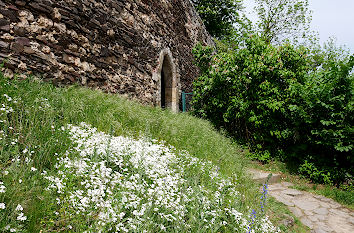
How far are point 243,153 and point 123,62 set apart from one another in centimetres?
407

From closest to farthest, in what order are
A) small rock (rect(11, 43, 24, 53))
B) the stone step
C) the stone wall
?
small rock (rect(11, 43, 24, 53))
the stone wall
the stone step

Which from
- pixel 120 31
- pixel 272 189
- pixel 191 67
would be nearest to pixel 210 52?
pixel 191 67

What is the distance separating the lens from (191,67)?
10.8 m

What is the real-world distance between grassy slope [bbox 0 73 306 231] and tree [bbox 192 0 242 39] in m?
18.0

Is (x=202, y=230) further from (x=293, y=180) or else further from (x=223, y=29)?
(x=223, y=29)

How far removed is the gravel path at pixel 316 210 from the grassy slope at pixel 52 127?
454 mm

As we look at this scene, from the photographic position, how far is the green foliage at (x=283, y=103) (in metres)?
4.78

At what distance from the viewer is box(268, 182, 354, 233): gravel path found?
10.8ft

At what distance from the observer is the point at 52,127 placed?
213cm

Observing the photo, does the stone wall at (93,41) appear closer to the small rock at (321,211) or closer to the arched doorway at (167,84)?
the arched doorway at (167,84)

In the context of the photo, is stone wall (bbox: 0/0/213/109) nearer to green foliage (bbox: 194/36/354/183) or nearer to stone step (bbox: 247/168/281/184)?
green foliage (bbox: 194/36/354/183)

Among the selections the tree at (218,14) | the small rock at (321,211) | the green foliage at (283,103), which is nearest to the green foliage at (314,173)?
the green foliage at (283,103)

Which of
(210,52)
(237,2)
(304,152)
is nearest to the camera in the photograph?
(304,152)

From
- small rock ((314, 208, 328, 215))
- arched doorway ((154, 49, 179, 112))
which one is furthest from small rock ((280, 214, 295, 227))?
arched doorway ((154, 49, 179, 112))
